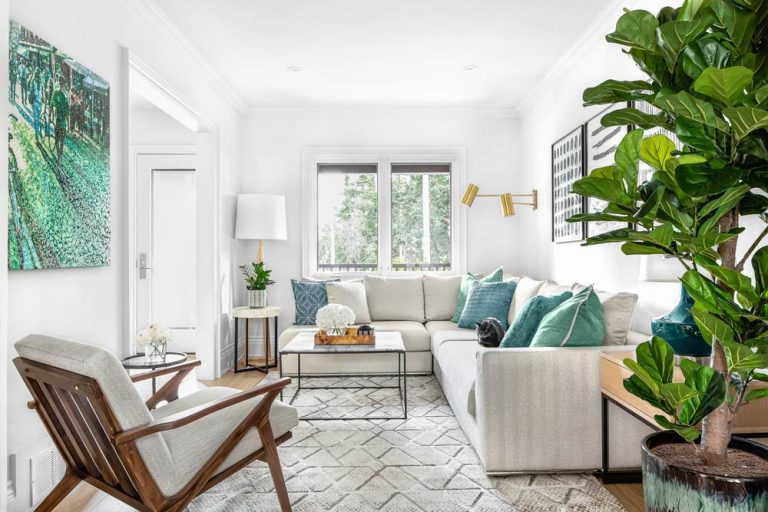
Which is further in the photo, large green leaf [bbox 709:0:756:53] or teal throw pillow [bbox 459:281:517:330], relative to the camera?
teal throw pillow [bbox 459:281:517:330]

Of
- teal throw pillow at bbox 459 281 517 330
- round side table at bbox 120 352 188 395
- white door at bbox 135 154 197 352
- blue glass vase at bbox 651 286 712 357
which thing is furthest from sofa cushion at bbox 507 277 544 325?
white door at bbox 135 154 197 352

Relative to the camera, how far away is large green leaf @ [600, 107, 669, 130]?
4.06 ft

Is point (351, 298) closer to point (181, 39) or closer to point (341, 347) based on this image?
point (341, 347)

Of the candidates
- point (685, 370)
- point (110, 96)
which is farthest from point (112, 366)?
point (110, 96)

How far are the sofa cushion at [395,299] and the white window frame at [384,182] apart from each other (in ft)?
1.37

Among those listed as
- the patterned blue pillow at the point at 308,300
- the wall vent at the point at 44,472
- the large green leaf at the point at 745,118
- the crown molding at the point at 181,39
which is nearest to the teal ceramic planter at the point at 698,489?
the large green leaf at the point at 745,118

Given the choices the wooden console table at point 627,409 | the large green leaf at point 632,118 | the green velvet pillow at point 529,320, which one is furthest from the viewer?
the green velvet pillow at point 529,320

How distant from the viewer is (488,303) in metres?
4.21

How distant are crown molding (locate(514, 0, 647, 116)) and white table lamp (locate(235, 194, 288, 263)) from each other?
2758 mm

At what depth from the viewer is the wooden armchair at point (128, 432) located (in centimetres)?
150

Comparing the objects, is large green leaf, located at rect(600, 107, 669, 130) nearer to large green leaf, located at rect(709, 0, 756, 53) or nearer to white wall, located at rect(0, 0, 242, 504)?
large green leaf, located at rect(709, 0, 756, 53)

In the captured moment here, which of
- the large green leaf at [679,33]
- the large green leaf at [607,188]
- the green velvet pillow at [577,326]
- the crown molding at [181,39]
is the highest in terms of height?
the crown molding at [181,39]

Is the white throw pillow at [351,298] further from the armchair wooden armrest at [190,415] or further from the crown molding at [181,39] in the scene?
the armchair wooden armrest at [190,415]

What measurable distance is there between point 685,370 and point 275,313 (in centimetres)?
381
